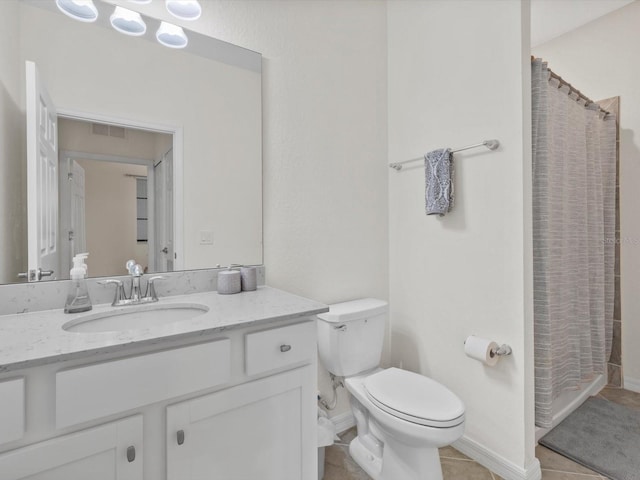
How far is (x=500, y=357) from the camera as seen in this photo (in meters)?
Result: 1.56

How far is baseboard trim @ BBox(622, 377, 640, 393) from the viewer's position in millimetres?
2334

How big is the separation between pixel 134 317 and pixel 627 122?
10.8 ft

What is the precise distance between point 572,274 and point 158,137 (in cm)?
228

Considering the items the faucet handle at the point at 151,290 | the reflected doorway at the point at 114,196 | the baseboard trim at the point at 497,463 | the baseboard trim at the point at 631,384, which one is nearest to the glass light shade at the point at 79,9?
the reflected doorway at the point at 114,196

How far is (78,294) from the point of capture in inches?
44.6

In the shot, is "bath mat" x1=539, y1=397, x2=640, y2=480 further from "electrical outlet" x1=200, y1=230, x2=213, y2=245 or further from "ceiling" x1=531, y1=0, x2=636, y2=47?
"ceiling" x1=531, y1=0, x2=636, y2=47

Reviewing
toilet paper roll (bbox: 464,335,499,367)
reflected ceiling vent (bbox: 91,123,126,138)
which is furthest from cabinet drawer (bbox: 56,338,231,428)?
toilet paper roll (bbox: 464,335,499,367)

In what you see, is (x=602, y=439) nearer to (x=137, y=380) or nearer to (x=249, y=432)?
(x=249, y=432)

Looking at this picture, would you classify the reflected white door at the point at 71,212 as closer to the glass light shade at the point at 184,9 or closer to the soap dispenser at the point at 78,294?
the soap dispenser at the point at 78,294

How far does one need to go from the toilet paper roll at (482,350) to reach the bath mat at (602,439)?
0.73 meters

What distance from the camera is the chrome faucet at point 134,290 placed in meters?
1.24

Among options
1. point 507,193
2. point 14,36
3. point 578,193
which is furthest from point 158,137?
point 578,193

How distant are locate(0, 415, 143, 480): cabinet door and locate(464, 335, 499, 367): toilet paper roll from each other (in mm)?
1408

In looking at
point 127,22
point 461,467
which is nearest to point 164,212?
point 127,22
